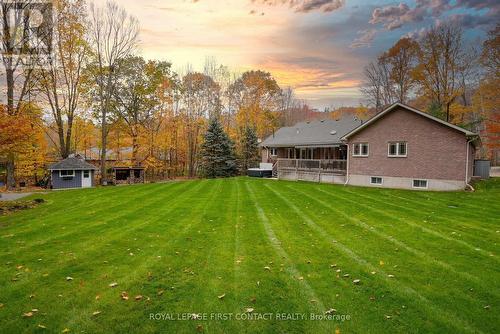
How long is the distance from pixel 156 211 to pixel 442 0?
33.2m

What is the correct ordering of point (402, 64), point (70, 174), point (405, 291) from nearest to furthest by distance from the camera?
point (405, 291)
point (70, 174)
point (402, 64)

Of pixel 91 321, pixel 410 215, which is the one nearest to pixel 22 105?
pixel 91 321

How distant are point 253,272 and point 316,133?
78.9 feet

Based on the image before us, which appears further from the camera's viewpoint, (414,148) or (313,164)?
(313,164)

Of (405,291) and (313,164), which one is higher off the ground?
(313,164)

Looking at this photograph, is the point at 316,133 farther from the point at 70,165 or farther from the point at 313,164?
the point at 70,165

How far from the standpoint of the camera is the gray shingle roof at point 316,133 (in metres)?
25.5

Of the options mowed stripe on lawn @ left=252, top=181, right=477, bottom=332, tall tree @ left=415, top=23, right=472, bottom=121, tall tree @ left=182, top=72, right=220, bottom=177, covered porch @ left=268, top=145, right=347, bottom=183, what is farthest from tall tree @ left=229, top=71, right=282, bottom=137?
mowed stripe on lawn @ left=252, top=181, right=477, bottom=332

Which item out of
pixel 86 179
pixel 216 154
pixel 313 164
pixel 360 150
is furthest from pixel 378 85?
pixel 86 179

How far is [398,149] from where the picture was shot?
19141mm

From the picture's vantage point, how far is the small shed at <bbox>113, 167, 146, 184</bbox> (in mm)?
34562

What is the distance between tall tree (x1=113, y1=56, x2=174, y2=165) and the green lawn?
23852 mm

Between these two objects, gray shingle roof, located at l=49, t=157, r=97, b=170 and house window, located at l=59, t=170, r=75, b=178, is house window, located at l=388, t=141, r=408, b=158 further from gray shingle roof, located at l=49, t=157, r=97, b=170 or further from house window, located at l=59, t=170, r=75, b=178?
house window, located at l=59, t=170, r=75, b=178

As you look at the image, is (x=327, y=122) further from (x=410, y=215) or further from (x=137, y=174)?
(x=137, y=174)
